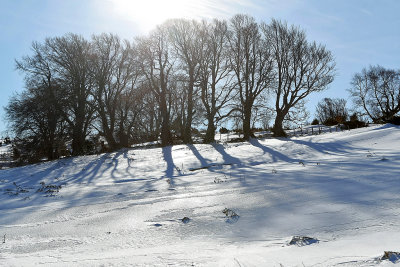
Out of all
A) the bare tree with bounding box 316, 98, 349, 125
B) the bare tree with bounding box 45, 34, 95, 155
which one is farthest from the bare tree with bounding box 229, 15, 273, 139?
the bare tree with bounding box 316, 98, 349, 125

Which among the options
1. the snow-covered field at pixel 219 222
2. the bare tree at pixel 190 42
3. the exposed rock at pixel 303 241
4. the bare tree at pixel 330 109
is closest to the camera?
the snow-covered field at pixel 219 222

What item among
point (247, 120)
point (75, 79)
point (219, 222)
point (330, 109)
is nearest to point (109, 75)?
point (75, 79)

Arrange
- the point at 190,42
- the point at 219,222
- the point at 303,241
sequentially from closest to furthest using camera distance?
the point at 303,241, the point at 219,222, the point at 190,42

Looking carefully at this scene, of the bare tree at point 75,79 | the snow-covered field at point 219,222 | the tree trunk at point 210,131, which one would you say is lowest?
the snow-covered field at point 219,222

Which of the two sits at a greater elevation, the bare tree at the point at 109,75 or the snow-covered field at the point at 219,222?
the bare tree at the point at 109,75

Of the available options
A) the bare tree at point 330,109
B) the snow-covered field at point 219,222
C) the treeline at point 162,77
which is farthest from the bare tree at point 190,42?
the bare tree at point 330,109

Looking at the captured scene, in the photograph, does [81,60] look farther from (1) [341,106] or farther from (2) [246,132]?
(1) [341,106]

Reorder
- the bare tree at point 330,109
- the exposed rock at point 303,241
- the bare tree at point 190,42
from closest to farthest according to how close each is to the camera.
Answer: the exposed rock at point 303,241
the bare tree at point 190,42
the bare tree at point 330,109

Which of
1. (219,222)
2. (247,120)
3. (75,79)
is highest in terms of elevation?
(75,79)

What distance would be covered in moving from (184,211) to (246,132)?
2023cm

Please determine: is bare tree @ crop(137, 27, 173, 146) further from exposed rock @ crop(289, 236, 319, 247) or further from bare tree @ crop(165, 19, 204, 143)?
exposed rock @ crop(289, 236, 319, 247)

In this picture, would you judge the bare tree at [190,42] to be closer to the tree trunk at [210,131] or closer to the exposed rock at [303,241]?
the tree trunk at [210,131]

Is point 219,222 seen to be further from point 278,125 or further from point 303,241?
point 278,125

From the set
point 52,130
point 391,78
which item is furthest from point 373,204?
point 391,78
